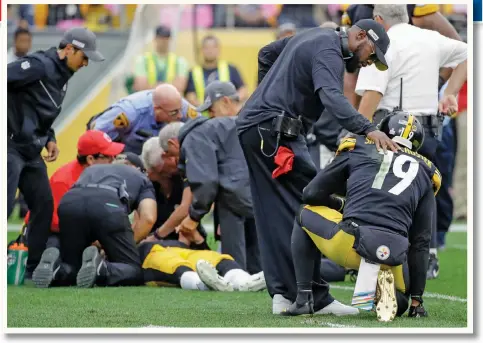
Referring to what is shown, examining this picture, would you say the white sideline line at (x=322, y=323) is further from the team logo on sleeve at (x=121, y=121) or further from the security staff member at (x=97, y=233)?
the team logo on sleeve at (x=121, y=121)

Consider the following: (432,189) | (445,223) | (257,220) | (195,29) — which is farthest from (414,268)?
(195,29)

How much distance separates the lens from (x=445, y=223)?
11914 mm

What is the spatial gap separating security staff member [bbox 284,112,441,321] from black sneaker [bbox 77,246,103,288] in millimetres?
2308

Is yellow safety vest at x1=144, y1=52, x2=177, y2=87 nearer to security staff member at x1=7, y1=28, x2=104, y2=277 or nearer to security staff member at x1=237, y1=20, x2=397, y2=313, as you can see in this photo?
security staff member at x1=7, y1=28, x2=104, y2=277

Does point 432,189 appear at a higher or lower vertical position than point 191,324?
higher

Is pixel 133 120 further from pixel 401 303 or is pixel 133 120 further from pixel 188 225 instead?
pixel 401 303

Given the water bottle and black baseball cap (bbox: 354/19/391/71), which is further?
the water bottle

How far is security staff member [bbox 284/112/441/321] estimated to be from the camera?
6906 mm

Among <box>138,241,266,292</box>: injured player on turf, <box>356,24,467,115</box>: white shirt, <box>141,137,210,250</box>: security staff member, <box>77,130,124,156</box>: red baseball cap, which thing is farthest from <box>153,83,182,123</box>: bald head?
<box>356,24,467,115</box>: white shirt

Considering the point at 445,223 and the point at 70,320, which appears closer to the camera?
the point at 70,320

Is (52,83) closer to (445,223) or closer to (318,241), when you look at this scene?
(318,241)

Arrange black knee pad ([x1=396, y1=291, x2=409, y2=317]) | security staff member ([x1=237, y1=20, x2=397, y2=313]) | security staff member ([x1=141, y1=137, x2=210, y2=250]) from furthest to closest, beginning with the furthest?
security staff member ([x1=141, y1=137, x2=210, y2=250]), black knee pad ([x1=396, y1=291, x2=409, y2=317]), security staff member ([x1=237, y1=20, x2=397, y2=313])

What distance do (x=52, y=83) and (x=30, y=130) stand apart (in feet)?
1.34
